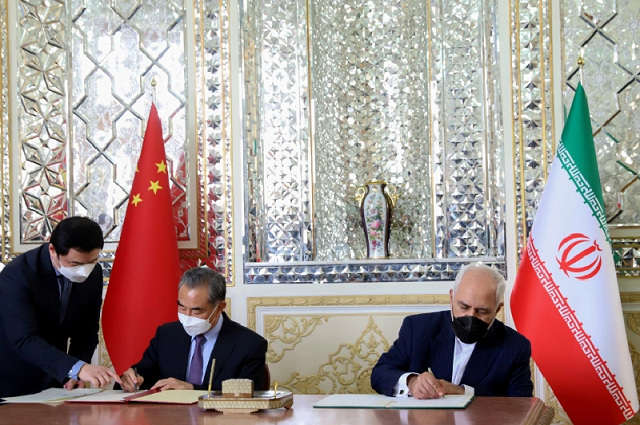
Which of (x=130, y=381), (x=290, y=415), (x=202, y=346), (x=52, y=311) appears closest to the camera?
(x=290, y=415)

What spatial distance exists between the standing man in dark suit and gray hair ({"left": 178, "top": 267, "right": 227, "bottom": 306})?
400mm

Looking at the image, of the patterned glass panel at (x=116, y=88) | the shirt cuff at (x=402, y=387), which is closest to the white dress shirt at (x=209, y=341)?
the shirt cuff at (x=402, y=387)

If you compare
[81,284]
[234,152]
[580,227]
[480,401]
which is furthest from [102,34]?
[480,401]

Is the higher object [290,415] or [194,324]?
[194,324]

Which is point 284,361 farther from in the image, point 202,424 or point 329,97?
point 202,424

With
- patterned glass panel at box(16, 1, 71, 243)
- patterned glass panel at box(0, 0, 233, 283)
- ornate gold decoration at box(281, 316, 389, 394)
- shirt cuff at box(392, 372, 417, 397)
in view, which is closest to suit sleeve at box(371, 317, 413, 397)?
shirt cuff at box(392, 372, 417, 397)

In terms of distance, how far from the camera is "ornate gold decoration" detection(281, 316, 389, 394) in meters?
4.49

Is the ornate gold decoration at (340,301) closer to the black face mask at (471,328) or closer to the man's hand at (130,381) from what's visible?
the black face mask at (471,328)

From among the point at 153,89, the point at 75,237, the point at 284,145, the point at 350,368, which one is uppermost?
the point at 153,89

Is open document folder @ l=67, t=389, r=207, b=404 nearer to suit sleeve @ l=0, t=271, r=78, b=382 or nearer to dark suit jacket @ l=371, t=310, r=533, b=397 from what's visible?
suit sleeve @ l=0, t=271, r=78, b=382

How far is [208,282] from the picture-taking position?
10.4 ft

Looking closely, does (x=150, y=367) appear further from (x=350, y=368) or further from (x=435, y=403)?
(x=350, y=368)

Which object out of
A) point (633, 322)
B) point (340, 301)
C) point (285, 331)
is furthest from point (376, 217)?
point (633, 322)

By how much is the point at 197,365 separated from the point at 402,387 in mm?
887
